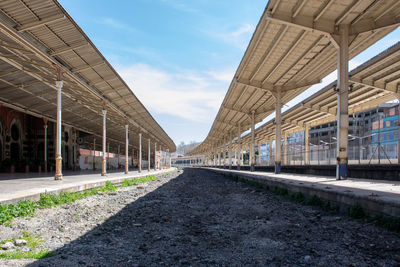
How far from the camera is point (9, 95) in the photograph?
2016 centimetres

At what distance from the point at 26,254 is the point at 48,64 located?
12.3 metres

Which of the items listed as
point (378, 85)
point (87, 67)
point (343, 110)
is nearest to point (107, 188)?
point (87, 67)

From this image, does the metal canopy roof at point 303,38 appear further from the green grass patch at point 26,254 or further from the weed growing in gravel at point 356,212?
the green grass patch at point 26,254

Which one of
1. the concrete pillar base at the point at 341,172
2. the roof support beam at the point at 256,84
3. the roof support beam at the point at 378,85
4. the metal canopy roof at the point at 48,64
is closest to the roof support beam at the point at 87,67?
the metal canopy roof at the point at 48,64

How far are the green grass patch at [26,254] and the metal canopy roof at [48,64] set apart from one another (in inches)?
337

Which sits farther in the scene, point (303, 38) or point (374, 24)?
point (303, 38)

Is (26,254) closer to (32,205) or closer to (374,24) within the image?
(32,205)

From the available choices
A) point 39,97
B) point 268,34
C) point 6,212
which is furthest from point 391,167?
point 39,97

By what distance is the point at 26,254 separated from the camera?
4.50 m

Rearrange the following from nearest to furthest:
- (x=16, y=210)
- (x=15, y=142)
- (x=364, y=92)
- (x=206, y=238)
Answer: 1. (x=206, y=238)
2. (x=16, y=210)
3. (x=364, y=92)
4. (x=15, y=142)

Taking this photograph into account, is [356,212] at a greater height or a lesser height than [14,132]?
lesser

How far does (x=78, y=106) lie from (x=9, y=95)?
582cm

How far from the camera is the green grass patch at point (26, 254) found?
14.3ft

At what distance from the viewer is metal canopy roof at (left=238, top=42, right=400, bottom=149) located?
664 inches
